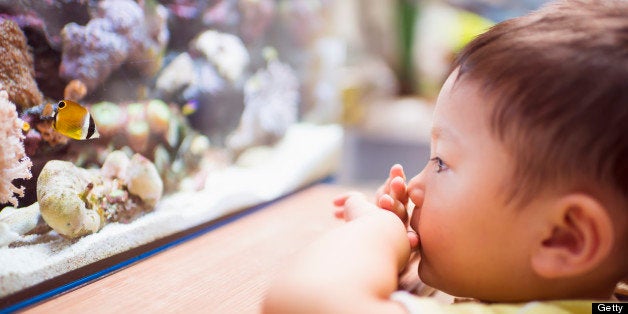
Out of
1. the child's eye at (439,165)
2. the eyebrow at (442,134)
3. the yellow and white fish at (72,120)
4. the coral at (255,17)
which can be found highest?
Answer: the coral at (255,17)

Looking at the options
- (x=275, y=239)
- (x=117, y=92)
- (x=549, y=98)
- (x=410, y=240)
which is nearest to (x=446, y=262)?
(x=410, y=240)

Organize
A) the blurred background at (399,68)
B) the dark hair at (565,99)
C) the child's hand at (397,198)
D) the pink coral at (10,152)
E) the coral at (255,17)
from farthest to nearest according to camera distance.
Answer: the blurred background at (399,68) < the coral at (255,17) < the child's hand at (397,198) < the pink coral at (10,152) < the dark hair at (565,99)

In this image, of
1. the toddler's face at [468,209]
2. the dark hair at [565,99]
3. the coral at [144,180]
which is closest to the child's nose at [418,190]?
the toddler's face at [468,209]

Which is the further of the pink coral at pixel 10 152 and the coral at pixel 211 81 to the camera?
the coral at pixel 211 81

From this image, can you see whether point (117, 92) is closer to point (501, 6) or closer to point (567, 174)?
point (567, 174)

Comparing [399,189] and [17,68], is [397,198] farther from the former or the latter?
[17,68]

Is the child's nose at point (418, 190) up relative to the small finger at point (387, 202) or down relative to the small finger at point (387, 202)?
up

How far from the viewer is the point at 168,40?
1049 millimetres

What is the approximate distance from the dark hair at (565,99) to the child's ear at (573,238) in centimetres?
2

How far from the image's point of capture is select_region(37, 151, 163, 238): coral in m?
0.79

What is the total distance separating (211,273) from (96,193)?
242 millimetres

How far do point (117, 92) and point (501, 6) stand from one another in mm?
2882

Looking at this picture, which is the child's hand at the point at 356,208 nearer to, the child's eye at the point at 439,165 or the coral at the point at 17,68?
the child's eye at the point at 439,165

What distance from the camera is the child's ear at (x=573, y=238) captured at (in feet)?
2.02
